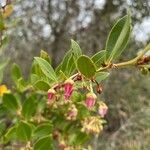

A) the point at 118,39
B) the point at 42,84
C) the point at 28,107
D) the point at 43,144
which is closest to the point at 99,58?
the point at 118,39

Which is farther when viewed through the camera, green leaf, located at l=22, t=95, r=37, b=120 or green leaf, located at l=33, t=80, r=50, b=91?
green leaf, located at l=22, t=95, r=37, b=120

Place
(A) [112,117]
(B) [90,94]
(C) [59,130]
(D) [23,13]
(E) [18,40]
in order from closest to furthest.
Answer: (B) [90,94], (C) [59,130], (D) [23,13], (A) [112,117], (E) [18,40]

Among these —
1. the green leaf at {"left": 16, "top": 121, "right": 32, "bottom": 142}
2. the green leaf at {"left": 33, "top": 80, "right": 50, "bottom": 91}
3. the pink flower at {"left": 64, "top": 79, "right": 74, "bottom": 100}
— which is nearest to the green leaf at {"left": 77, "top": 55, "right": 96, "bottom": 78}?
the pink flower at {"left": 64, "top": 79, "right": 74, "bottom": 100}

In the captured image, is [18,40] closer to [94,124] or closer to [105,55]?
[94,124]

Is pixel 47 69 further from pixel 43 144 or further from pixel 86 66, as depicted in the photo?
pixel 43 144

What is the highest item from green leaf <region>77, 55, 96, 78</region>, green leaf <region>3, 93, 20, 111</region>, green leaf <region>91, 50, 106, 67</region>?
green leaf <region>3, 93, 20, 111</region>

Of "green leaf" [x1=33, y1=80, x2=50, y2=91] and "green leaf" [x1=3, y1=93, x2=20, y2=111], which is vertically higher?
"green leaf" [x1=3, y1=93, x2=20, y2=111]

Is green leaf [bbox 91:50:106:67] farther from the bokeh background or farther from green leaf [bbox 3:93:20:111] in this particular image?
the bokeh background

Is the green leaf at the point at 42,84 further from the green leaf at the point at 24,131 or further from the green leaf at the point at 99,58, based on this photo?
the green leaf at the point at 24,131

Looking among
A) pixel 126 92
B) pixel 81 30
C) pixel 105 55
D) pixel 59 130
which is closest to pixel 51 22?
pixel 81 30
